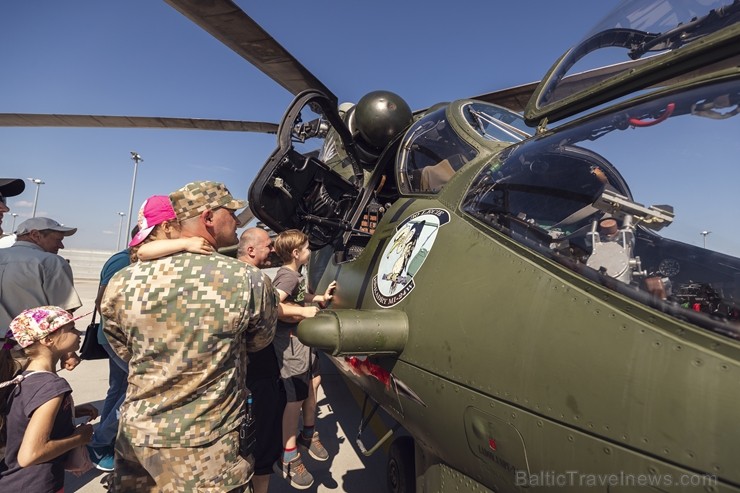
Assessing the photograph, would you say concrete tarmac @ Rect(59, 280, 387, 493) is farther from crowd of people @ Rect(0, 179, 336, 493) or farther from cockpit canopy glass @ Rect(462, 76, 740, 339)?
cockpit canopy glass @ Rect(462, 76, 740, 339)

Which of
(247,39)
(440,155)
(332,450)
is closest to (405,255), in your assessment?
(440,155)

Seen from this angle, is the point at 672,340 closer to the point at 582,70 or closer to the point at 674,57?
the point at 674,57

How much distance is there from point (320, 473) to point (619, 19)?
13.1 feet

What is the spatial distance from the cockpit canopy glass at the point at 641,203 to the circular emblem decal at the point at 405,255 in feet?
1.07

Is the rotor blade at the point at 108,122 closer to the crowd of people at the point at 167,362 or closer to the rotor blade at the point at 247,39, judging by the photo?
the rotor blade at the point at 247,39

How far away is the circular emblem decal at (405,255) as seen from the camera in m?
2.27

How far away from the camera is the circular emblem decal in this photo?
2.27m

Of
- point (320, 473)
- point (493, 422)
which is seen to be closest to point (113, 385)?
point (320, 473)

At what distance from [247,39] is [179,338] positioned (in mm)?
3236

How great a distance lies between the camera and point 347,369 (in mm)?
3129

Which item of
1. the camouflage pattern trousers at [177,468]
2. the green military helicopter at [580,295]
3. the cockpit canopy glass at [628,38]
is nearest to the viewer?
the green military helicopter at [580,295]

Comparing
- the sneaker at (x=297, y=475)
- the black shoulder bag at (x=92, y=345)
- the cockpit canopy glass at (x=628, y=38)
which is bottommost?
the sneaker at (x=297, y=475)

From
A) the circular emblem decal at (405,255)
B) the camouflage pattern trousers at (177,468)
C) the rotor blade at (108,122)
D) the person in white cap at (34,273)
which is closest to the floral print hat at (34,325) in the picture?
the camouflage pattern trousers at (177,468)

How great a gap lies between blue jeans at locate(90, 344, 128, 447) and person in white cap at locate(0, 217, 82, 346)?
59cm
